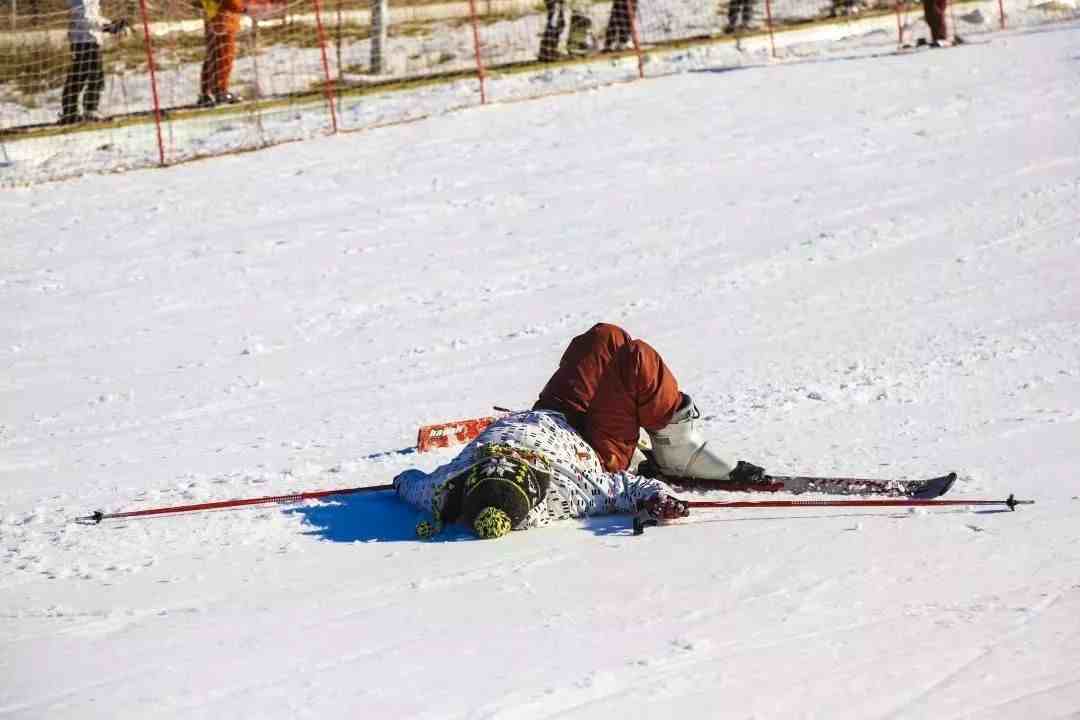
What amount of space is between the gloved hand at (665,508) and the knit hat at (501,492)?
1.40 feet

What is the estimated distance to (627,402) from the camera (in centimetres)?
598

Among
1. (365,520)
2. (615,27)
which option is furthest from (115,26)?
(365,520)

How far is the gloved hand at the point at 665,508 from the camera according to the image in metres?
5.73

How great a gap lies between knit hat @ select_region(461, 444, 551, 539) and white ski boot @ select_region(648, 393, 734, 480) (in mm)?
658

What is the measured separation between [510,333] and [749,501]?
384 centimetres

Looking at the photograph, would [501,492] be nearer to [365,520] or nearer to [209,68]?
[365,520]

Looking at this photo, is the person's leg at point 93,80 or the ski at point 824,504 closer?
the ski at point 824,504

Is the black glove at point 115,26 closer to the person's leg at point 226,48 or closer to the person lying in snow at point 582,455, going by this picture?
the person's leg at point 226,48

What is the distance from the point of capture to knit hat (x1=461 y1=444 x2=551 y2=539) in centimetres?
562

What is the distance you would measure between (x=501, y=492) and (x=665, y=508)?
0.63 metres

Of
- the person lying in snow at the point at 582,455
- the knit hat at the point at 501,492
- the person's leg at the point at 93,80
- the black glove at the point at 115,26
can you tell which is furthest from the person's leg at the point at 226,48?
the knit hat at the point at 501,492

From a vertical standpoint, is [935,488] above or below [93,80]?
below

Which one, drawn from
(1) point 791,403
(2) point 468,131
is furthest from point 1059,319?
(2) point 468,131

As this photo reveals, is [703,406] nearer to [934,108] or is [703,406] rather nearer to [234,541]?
[234,541]
